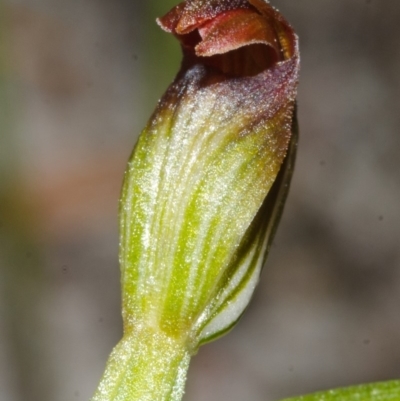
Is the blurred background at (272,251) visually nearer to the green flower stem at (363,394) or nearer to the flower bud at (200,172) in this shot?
the flower bud at (200,172)

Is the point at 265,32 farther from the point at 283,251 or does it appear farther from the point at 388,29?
the point at 388,29

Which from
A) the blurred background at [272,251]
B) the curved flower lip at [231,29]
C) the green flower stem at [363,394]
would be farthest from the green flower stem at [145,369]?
the blurred background at [272,251]

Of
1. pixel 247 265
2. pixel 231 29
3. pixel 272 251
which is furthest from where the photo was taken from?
pixel 272 251

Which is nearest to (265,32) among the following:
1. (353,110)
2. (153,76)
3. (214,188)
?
(214,188)

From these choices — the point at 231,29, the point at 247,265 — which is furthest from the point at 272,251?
the point at 231,29

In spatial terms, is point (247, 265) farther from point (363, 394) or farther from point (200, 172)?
point (363, 394)

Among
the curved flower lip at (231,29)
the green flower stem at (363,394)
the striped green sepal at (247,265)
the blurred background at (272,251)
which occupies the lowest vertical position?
the blurred background at (272,251)

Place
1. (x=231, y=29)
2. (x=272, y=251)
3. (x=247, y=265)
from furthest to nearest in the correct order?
(x=272, y=251), (x=247, y=265), (x=231, y=29)
